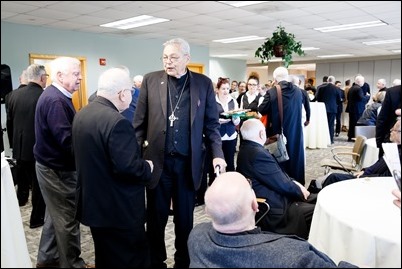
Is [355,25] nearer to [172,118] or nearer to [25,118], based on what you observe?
[172,118]

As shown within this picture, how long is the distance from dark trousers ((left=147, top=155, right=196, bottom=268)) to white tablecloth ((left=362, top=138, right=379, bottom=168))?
2.50m

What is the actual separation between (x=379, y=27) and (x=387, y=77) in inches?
306

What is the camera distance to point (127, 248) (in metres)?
1.82

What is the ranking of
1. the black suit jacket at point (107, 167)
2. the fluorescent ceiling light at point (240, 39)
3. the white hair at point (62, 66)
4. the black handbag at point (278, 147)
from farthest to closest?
the fluorescent ceiling light at point (240, 39) < the black handbag at point (278, 147) < the white hair at point (62, 66) < the black suit jacket at point (107, 167)

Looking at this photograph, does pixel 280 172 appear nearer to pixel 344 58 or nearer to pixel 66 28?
pixel 66 28

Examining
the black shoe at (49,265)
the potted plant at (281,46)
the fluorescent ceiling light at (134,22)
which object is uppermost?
the fluorescent ceiling light at (134,22)

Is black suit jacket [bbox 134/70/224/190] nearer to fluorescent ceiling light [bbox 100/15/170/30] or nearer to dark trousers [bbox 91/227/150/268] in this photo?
dark trousers [bbox 91/227/150/268]

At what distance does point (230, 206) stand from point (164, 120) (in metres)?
0.91

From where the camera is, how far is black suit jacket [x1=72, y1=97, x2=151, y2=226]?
170cm

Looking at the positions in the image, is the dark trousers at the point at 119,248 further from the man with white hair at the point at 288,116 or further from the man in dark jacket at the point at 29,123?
the man with white hair at the point at 288,116

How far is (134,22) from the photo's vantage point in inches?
254

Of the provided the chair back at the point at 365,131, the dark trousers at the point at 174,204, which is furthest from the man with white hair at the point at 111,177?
the chair back at the point at 365,131

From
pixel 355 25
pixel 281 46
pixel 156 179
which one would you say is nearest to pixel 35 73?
pixel 156 179

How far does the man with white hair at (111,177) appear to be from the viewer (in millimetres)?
1707
